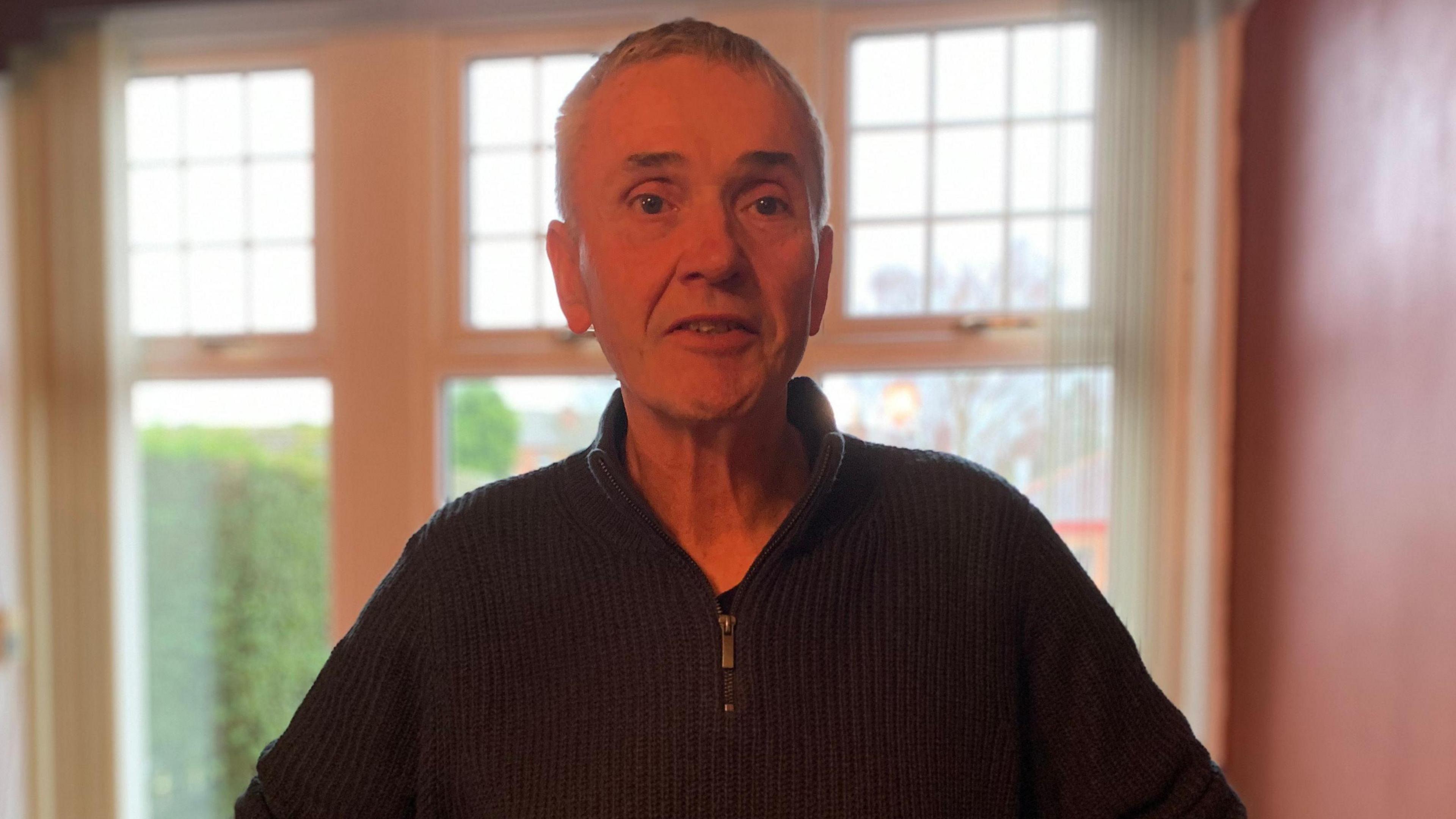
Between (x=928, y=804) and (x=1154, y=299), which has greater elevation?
(x=1154, y=299)

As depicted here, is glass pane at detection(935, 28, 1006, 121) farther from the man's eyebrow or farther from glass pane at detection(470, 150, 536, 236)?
the man's eyebrow

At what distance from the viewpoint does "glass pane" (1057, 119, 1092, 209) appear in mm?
2664

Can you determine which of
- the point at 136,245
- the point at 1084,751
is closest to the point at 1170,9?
the point at 1084,751

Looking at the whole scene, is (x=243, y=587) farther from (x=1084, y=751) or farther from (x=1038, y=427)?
(x=1084, y=751)

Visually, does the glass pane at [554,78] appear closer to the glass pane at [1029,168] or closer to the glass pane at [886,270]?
the glass pane at [886,270]

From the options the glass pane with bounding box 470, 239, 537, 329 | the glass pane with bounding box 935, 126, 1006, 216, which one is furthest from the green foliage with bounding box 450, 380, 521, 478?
the glass pane with bounding box 935, 126, 1006, 216

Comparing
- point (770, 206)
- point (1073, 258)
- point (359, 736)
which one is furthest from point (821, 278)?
point (1073, 258)

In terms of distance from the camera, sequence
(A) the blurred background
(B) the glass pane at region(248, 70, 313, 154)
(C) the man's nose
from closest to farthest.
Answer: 1. (C) the man's nose
2. (A) the blurred background
3. (B) the glass pane at region(248, 70, 313, 154)

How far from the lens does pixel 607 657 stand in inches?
34.7

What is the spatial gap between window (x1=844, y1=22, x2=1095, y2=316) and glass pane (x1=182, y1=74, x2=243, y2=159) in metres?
1.85

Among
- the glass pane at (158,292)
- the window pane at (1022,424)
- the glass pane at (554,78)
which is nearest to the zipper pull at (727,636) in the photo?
the window pane at (1022,424)

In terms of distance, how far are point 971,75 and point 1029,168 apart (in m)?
0.30

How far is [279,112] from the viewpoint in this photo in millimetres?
3115

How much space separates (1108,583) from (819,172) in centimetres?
207
